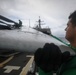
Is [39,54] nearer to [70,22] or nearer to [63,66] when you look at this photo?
[63,66]

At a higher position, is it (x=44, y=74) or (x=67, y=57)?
(x=67, y=57)

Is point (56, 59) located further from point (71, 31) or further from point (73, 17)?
point (73, 17)

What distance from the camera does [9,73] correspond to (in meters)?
14.3

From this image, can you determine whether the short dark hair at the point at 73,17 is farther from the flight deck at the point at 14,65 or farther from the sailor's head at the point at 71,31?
the flight deck at the point at 14,65

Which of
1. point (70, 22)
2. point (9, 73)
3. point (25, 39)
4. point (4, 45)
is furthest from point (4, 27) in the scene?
point (9, 73)

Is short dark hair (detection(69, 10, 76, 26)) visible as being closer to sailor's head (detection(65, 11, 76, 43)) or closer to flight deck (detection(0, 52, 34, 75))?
sailor's head (detection(65, 11, 76, 43))

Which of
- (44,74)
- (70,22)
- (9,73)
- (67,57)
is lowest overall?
(9,73)

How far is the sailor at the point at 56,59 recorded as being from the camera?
2105 mm

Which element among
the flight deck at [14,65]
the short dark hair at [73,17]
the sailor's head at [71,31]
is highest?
the short dark hair at [73,17]

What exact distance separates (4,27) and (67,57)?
1.72m

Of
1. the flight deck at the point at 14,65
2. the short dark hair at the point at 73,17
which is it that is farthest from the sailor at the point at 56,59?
the flight deck at the point at 14,65

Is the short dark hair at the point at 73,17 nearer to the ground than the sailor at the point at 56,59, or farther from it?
farther from it

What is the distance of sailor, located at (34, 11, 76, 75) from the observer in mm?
2105

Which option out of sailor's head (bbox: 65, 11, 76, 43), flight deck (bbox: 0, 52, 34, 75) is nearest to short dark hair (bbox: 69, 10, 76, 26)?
sailor's head (bbox: 65, 11, 76, 43)
